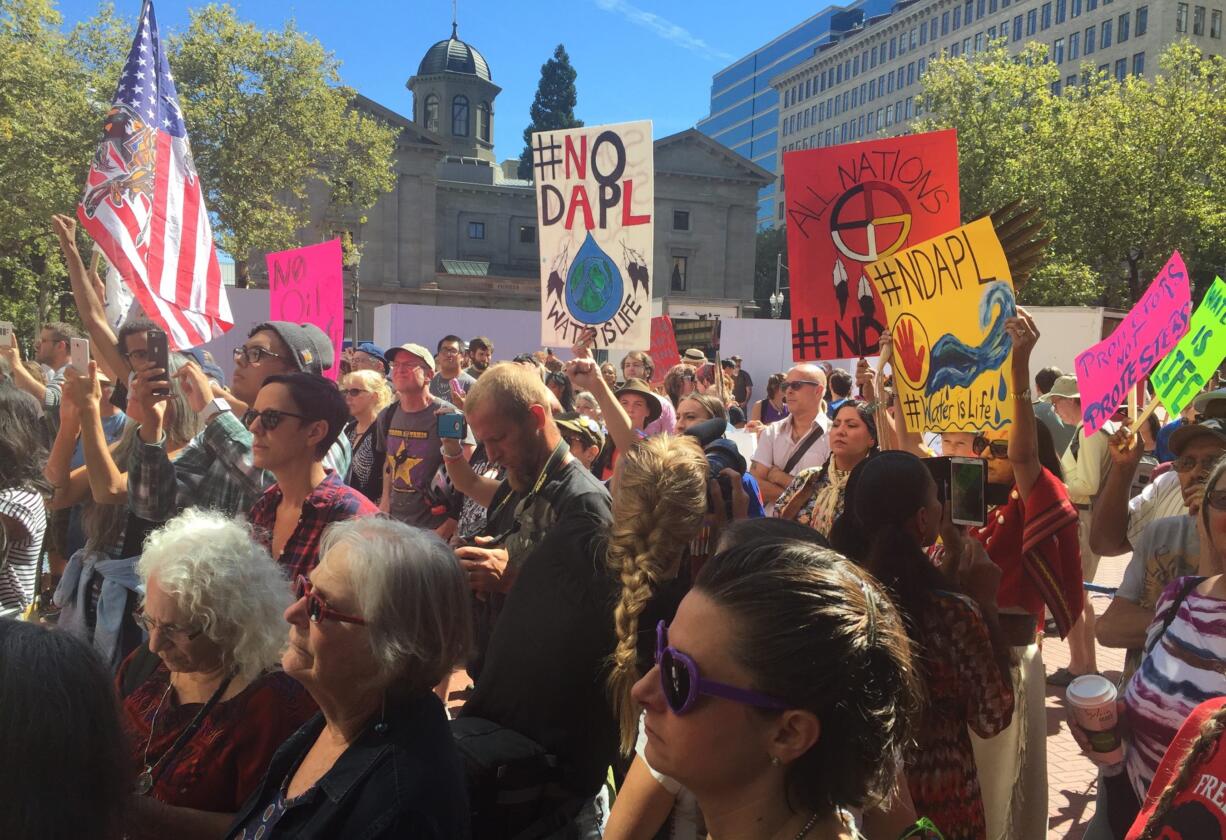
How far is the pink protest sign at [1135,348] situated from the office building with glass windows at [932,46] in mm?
52218

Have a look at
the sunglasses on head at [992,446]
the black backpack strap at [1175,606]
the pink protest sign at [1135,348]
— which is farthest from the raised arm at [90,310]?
the pink protest sign at [1135,348]

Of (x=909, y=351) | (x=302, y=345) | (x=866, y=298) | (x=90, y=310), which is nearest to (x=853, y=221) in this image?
(x=866, y=298)

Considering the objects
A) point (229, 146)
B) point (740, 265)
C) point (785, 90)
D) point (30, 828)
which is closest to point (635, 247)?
point (30, 828)

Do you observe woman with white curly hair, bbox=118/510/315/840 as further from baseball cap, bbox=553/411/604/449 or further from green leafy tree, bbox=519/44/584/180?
green leafy tree, bbox=519/44/584/180

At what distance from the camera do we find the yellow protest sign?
13.4ft

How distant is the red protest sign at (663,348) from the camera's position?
39.0ft

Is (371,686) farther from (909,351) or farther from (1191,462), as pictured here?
(909,351)

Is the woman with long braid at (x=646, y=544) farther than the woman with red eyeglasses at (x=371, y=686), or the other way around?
the woman with long braid at (x=646, y=544)

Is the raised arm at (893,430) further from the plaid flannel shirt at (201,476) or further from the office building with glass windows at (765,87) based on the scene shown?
the office building with glass windows at (765,87)

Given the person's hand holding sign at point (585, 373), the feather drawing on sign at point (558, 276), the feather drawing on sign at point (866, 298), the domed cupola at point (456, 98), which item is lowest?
the person's hand holding sign at point (585, 373)

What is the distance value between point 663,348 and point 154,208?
24.2 feet

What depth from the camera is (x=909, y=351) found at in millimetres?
4617

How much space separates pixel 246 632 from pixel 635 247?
12.9 ft

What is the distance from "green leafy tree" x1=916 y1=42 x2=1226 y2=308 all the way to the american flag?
31.4 metres
